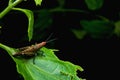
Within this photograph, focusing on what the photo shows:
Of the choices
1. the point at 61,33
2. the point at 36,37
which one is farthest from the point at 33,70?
the point at 61,33

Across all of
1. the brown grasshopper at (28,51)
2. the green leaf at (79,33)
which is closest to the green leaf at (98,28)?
the green leaf at (79,33)

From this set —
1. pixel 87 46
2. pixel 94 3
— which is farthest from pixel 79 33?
pixel 94 3

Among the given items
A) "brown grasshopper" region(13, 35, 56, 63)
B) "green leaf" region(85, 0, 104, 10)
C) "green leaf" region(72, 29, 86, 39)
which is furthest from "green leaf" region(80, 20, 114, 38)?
"brown grasshopper" region(13, 35, 56, 63)

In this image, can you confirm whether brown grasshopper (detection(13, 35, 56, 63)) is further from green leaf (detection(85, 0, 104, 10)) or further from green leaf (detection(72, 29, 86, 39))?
green leaf (detection(72, 29, 86, 39))

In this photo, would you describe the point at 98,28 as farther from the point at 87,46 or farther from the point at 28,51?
the point at 28,51

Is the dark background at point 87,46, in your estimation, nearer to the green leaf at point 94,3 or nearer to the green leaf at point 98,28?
the green leaf at point 98,28

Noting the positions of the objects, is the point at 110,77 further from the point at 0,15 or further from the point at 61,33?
the point at 0,15
